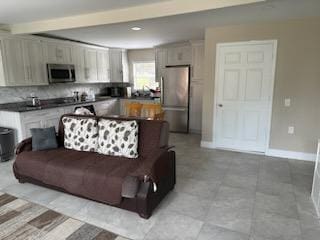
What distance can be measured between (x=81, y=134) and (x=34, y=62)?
251cm

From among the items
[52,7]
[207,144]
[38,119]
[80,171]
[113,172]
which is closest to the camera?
[113,172]

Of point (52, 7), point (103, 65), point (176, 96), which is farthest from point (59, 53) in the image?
point (176, 96)

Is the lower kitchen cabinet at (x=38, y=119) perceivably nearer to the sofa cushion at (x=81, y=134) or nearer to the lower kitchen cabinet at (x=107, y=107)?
the lower kitchen cabinet at (x=107, y=107)

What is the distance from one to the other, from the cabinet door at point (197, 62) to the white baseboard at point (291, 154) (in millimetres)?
2416

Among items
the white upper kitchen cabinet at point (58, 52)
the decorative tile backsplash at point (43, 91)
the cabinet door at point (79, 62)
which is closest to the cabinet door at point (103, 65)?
the decorative tile backsplash at point (43, 91)

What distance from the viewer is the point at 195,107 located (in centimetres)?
558

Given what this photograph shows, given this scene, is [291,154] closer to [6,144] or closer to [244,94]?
[244,94]

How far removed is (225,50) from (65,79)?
3.60 m

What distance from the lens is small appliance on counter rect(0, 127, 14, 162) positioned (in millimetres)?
3767

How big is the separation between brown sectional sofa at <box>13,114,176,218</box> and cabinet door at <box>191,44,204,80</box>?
9.75ft

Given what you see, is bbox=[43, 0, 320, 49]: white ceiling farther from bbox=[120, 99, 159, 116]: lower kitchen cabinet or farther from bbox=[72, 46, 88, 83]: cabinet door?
bbox=[120, 99, 159, 116]: lower kitchen cabinet

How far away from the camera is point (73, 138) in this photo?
10.1 feet

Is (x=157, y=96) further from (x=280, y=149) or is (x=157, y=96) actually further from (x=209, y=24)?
(x=280, y=149)

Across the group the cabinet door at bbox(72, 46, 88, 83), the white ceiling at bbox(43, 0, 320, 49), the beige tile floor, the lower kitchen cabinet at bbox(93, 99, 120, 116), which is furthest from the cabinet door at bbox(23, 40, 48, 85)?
the beige tile floor
